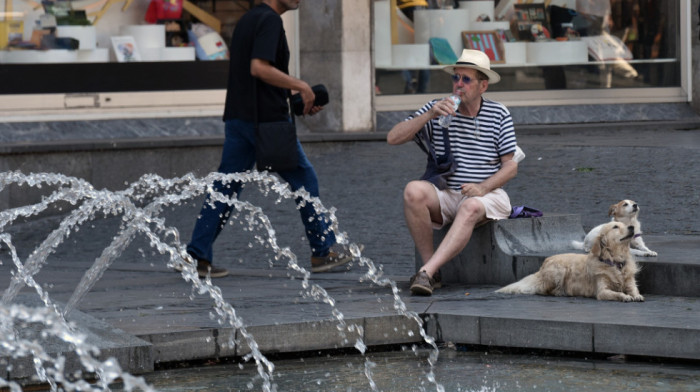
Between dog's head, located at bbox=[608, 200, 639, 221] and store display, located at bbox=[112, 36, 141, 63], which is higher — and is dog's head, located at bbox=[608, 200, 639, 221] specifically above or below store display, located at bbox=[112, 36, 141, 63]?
below

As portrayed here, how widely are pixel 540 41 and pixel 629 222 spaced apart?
8.63m

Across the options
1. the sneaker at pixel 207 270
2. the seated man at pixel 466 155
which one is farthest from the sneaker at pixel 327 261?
the seated man at pixel 466 155

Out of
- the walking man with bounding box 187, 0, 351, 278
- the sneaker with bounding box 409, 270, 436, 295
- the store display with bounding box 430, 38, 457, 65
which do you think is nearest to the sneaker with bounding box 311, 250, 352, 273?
the walking man with bounding box 187, 0, 351, 278

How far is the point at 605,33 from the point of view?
15.2m

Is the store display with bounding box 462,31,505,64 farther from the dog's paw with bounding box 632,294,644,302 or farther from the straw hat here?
the dog's paw with bounding box 632,294,644,302

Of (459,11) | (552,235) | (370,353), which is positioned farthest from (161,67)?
(370,353)

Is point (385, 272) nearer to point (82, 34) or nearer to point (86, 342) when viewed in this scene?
point (86, 342)

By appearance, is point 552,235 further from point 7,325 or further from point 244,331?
point 7,325

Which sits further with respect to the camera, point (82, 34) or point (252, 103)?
point (82, 34)

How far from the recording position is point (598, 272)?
647 centimetres

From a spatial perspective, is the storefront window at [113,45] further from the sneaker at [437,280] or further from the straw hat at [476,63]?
the sneaker at [437,280]

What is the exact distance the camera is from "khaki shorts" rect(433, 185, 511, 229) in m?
7.07

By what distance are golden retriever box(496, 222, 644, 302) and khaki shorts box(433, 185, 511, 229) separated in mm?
491

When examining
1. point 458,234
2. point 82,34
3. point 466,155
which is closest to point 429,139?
point 466,155
